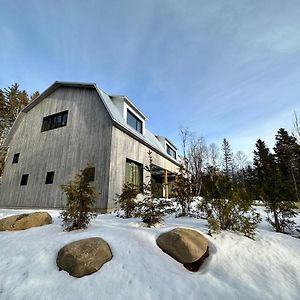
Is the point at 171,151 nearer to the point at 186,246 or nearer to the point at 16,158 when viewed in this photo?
the point at 16,158

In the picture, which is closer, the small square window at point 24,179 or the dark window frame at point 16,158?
the small square window at point 24,179

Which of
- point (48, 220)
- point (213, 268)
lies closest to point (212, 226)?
point (213, 268)

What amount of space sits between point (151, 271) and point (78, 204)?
257cm

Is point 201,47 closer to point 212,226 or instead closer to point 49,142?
point 212,226

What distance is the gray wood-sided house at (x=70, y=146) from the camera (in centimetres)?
979

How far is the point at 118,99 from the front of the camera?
12.4 m

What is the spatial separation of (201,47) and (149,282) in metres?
9.07

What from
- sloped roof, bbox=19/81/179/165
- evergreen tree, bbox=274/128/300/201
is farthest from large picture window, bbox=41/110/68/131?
evergreen tree, bbox=274/128/300/201

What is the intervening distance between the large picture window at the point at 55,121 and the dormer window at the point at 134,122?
415 cm

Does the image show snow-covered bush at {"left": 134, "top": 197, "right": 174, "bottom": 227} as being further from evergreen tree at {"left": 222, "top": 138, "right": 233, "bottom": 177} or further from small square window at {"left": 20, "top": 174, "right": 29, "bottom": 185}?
evergreen tree at {"left": 222, "top": 138, "right": 233, "bottom": 177}

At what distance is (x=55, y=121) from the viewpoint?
1263 cm

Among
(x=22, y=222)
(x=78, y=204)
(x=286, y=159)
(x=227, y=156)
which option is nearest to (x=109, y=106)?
(x=78, y=204)

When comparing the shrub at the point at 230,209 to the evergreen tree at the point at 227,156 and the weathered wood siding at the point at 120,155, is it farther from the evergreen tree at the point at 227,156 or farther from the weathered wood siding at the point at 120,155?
the evergreen tree at the point at 227,156

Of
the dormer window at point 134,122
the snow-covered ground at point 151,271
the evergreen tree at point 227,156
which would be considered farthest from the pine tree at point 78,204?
the evergreen tree at point 227,156
